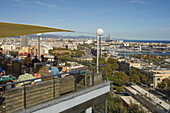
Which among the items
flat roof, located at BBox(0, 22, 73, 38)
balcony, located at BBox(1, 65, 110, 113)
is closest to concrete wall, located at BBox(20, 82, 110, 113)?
balcony, located at BBox(1, 65, 110, 113)

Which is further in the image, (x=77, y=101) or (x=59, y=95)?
(x=77, y=101)

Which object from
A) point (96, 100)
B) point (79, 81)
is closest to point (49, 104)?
point (79, 81)

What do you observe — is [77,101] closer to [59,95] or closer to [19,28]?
[59,95]

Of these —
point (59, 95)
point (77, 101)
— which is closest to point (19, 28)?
point (59, 95)

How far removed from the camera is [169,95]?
38.2m

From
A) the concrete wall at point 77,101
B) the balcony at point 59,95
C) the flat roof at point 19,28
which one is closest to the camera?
the balcony at point 59,95

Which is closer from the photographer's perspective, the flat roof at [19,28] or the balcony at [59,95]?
the balcony at [59,95]

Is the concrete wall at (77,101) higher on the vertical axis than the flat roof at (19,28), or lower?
lower

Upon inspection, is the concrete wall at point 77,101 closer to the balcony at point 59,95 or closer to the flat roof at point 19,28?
the balcony at point 59,95

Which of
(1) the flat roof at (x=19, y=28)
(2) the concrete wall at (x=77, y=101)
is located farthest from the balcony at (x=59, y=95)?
(1) the flat roof at (x=19, y=28)

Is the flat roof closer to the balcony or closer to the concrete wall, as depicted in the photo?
the balcony

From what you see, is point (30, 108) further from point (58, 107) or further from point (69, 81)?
point (69, 81)

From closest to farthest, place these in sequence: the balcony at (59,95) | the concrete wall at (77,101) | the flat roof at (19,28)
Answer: the balcony at (59,95), the concrete wall at (77,101), the flat roof at (19,28)

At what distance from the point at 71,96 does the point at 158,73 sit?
5336 centimetres
